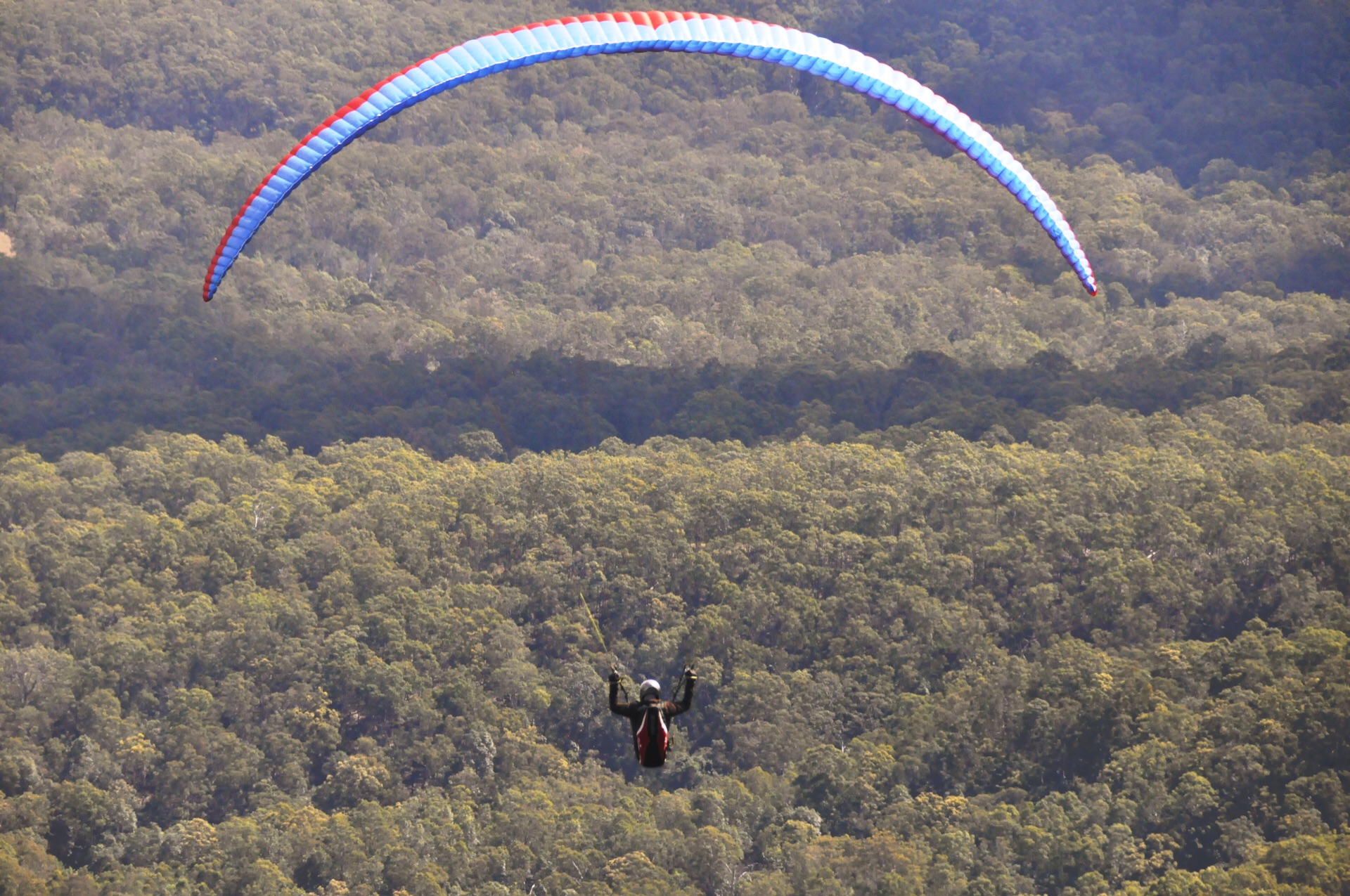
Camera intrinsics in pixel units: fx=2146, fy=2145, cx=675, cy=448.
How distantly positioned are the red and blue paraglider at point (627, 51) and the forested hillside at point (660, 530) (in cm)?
2556

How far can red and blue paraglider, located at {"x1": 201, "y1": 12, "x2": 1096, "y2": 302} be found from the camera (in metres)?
26.5

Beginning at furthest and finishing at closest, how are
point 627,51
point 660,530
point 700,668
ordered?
point 660,530 < point 700,668 < point 627,51

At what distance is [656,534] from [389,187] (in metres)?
59.3

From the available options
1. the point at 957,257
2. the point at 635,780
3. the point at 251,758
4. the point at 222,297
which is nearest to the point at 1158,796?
the point at 635,780

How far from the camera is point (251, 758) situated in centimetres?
5541

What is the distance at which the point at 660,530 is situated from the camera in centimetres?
6391

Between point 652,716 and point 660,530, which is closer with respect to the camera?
point 652,716

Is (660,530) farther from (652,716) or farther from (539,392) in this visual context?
(652,716)

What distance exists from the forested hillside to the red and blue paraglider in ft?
83.8

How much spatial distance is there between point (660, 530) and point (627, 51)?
38358mm

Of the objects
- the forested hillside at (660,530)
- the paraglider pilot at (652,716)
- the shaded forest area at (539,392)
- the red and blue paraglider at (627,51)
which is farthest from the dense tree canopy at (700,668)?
the paraglider pilot at (652,716)

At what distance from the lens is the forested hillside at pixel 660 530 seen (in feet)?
172

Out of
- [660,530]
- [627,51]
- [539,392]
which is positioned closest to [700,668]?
[660,530]

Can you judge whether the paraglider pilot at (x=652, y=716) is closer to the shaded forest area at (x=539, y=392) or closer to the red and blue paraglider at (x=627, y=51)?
the red and blue paraglider at (x=627, y=51)
